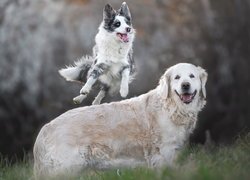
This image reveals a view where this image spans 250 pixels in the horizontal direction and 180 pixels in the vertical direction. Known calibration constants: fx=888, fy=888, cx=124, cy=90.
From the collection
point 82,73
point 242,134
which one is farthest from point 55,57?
point 242,134

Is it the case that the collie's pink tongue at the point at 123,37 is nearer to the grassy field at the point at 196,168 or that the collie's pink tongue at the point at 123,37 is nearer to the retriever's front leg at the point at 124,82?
the retriever's front leg at the point at 124,82

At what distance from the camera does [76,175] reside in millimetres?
10828

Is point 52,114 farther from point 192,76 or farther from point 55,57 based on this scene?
point 192,76

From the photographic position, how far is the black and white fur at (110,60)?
11992mm

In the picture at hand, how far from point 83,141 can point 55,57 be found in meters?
6.77

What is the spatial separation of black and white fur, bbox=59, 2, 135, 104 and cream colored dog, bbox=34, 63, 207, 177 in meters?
0.61

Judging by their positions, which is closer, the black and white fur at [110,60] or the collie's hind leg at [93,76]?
the collie's hind leg at [93,76]

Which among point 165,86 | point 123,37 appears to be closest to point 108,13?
point 123,37

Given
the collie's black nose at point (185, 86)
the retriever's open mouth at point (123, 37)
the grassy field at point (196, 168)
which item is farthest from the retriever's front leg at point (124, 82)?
the grassy field at point (196, 168)

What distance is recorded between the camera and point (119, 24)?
476 inches

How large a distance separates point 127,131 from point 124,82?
792 millimetres

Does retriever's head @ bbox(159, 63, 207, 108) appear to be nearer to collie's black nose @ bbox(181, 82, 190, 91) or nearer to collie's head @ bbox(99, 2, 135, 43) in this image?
collie's black nose @ bbox(181, 82, 190, 91)

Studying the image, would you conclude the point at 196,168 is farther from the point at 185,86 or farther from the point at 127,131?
the point at 127,131

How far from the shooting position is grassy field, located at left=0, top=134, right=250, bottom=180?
8781 millimetres
